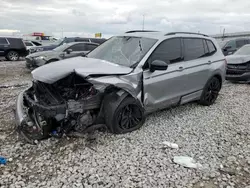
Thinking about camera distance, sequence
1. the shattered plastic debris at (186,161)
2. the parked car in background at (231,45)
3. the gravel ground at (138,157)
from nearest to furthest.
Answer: the gravel ground at (138,157) → the shattered plastic debris at (186,161) → the parked car in background at (231,45)

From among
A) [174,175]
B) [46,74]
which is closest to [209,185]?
[174,175]

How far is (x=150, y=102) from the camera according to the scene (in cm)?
432

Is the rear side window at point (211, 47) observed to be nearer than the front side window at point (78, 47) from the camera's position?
Yes

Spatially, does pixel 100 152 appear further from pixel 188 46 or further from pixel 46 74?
pixel 188 46

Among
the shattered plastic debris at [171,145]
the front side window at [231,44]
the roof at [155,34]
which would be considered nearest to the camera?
the shattered plastic debris at [171,145]

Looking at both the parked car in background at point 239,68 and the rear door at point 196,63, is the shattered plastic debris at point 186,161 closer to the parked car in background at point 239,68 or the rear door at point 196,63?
the rear door at point 196,63

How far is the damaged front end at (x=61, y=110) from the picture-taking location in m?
3.56

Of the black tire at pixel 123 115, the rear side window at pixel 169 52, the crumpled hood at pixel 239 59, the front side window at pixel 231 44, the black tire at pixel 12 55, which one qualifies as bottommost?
the black tire at pixel 123 115

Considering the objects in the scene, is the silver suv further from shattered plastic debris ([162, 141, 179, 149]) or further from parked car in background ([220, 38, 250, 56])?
parked car in background ([220, 38, 250, 56])

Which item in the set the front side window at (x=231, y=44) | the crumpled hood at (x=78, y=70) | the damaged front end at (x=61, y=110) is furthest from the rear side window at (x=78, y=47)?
the front side window at (x=231, y=44)

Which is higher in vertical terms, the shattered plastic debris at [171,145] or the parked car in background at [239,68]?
the parked car in background at [239,68]

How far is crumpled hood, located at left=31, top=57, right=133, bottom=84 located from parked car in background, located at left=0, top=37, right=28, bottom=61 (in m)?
13.8

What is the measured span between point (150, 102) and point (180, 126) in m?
0.85

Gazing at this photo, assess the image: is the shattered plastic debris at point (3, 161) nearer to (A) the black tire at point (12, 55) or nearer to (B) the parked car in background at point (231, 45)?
(B) the parked car in background at point (231, 45)
